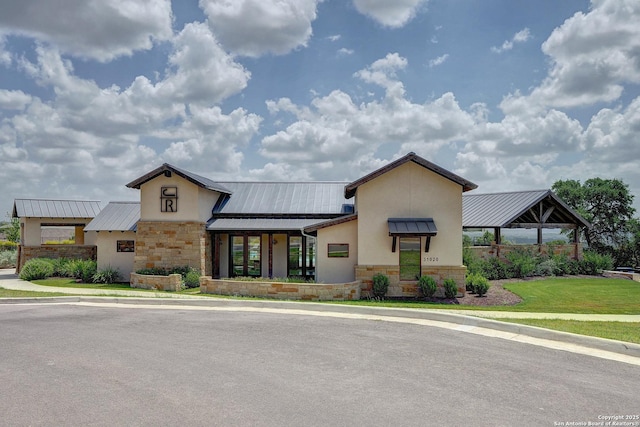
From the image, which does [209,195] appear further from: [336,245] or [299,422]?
[299,422]

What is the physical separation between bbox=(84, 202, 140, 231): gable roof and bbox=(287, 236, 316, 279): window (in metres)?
8.60

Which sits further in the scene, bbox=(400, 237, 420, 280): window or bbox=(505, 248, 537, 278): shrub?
bbox=(505, 248, 537, 278): shrub

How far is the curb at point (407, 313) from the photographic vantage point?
930cm

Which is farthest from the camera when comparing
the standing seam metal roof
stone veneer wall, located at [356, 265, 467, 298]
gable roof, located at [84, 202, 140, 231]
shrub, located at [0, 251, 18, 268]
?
shrub, located at [0, 251, 18, 268]

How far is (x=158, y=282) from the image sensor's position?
20.7 metres

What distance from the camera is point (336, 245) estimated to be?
19438 millimetres

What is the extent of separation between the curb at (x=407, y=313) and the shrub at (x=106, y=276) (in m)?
7.27

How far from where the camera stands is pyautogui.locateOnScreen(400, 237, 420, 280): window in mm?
18719

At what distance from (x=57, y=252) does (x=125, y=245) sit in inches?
252

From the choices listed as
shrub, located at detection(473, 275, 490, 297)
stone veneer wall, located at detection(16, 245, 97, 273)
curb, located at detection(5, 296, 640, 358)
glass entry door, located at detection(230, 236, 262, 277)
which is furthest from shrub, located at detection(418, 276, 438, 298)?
stone veneer wall, located at detection(16, 245, 97, 273)

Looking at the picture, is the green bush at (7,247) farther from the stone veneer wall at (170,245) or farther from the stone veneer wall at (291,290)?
the stone veneer wall at (291,290)

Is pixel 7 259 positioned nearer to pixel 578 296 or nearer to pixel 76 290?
pixel 76 290

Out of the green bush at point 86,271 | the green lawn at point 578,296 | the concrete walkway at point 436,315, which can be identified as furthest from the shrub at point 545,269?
the green bush at point 86,271

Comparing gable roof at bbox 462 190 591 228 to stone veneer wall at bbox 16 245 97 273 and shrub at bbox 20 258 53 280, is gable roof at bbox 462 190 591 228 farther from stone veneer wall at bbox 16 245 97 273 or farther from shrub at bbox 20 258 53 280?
shrub at bbox 20 258 53 280
